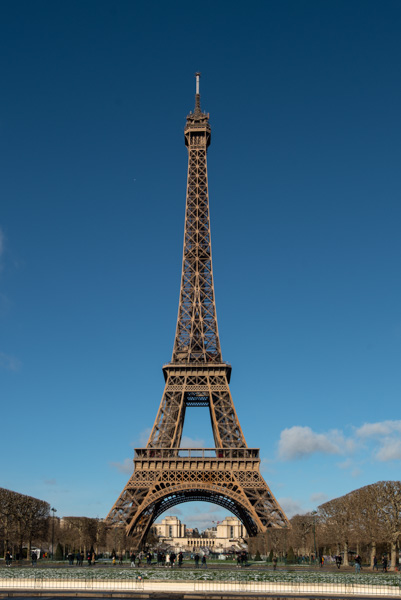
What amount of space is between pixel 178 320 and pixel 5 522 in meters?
34.1

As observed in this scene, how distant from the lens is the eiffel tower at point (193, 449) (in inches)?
2803

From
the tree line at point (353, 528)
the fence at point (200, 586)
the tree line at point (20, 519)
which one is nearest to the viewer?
the fence at point (200, 586)

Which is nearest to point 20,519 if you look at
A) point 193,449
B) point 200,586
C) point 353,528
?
point 193,449

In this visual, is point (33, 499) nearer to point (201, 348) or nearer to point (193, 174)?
point (201, 348)

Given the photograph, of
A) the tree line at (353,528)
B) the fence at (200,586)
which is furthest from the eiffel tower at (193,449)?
the fence at (200,586)

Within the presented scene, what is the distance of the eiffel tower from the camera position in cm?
7119

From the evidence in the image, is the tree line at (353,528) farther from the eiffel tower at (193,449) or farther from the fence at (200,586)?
the fence at (200,586)

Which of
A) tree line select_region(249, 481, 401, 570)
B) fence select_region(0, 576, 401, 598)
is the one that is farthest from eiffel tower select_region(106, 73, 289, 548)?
fence select_region(0, 576, 401, 598)

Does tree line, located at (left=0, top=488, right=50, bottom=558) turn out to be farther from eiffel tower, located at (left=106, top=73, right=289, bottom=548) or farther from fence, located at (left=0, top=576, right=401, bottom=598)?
fence, located at (left=0, top=576, right=401, bottom=598)

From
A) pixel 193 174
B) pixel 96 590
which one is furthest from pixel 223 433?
pixel 96 590

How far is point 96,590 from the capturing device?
106ft

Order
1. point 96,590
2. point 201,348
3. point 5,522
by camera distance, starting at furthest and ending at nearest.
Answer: point 201,348, point 5,522, point 96,590

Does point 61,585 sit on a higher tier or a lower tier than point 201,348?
lower

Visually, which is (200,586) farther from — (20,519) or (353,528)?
(20,519)
